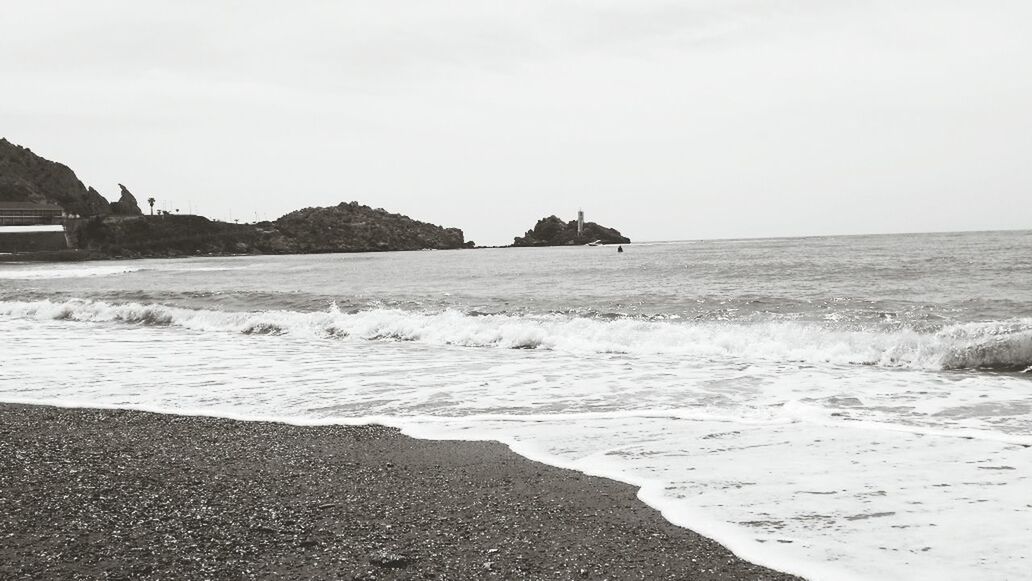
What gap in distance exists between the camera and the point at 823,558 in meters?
3.51

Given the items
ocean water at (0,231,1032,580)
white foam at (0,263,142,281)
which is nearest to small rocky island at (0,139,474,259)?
white foam at (0,263,142,281)

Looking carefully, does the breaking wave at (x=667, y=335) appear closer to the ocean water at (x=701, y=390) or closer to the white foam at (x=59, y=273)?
the ocean water at (x=701, y=390)

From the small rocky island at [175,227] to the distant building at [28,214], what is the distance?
1.00 ft

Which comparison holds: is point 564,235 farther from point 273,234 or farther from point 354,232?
point 273,234

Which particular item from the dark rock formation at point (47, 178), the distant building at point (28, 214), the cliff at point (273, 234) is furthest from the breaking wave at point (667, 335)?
the dark rock formation at point (47, 178)

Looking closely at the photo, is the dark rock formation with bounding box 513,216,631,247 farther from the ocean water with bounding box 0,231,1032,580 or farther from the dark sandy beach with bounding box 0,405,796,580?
the dark sandy beach with bounding box 0,405,796,580

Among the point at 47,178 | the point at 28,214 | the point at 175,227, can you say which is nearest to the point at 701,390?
the point at 28,214

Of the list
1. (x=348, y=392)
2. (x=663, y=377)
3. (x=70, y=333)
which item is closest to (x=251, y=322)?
(x=70, y=333)

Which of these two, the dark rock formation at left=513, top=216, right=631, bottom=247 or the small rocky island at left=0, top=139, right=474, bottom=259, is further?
the dark rock formation at left=513, top=216, right=631, bottom=247

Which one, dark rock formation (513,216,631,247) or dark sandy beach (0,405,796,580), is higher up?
dark rock formation (513,216,631,247)

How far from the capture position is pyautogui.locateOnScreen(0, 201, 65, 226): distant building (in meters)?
118

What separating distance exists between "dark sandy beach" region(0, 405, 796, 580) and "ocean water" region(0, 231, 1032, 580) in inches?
17.5

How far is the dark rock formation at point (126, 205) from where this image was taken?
16214 cm

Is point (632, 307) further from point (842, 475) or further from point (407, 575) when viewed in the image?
point (407, 575)
